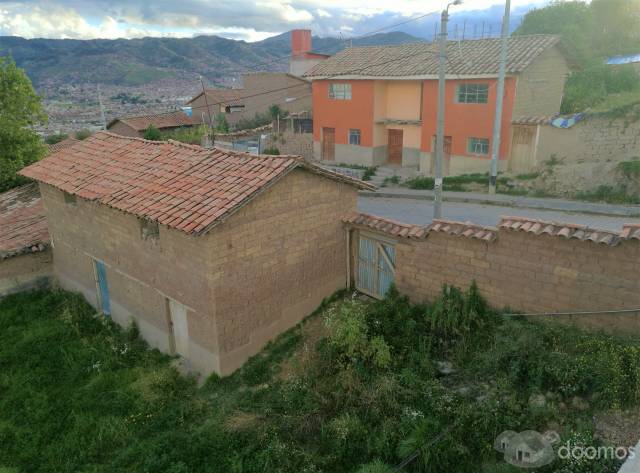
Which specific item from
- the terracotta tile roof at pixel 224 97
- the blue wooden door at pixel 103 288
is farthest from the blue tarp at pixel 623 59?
the blue wooden door at pixel 103 288

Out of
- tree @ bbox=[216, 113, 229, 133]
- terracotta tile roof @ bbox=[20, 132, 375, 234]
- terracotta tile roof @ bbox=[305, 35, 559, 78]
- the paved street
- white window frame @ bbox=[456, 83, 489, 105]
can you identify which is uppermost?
terracotta tile roof @ bbox=[305, 35, 559, 78]

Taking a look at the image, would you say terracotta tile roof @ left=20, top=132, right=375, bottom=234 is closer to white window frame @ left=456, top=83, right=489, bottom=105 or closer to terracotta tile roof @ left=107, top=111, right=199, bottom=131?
white window frame @ left=456, top=83, right=489, bottom=105

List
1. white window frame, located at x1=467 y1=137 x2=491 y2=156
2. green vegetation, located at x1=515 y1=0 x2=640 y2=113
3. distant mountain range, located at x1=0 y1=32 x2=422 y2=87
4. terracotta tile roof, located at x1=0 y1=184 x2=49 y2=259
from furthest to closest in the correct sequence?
1. distant mountain range, located at x1=0 y1=32 x2=422 y2=87
2. green vegetation, located at x1=515 y1=0 x2=640 y2=113
3. white window frame, located at x1=467 y1=137 x2=491 y2=156
4. terracotta tile roof, located at x1=0 y1=184 x2=49 y2=259

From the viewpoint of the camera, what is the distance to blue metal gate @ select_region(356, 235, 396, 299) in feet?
36.1

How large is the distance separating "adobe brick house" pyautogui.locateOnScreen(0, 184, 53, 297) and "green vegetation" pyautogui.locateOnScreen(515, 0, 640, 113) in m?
22.4

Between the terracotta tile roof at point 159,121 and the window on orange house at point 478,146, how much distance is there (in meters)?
25.7

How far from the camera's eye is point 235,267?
380 inches

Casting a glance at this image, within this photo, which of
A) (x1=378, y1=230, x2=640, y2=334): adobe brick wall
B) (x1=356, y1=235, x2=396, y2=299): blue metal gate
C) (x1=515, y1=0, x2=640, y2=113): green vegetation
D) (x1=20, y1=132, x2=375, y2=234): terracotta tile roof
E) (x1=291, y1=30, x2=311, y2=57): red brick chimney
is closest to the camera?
(x1=378, y1=230, x2=640, y2=334): adobe brick wall

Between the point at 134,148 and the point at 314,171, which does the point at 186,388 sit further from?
the point at 134,148

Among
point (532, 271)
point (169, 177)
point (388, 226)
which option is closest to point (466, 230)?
point (532, 271)

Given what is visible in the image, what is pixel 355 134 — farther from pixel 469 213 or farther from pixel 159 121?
pixel 159 121

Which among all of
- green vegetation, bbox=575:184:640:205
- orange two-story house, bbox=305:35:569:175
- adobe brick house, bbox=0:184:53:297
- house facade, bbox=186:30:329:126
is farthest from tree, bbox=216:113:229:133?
green vegetation, bbox=575:184:640:205

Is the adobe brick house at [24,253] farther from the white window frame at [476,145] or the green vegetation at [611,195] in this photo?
the green vegetation at [611,195]

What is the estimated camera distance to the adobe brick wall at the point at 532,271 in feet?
25.8
